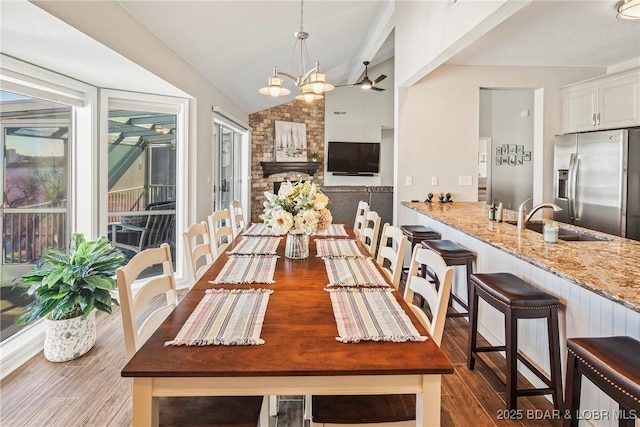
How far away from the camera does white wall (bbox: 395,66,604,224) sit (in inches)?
184

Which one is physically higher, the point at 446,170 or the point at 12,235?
the point at 446,170

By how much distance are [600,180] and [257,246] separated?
3.80 m

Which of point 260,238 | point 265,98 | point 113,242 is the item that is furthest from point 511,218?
point 265,98

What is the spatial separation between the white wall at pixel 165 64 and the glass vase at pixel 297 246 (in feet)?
5.54

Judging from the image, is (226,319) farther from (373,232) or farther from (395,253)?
(373,232)

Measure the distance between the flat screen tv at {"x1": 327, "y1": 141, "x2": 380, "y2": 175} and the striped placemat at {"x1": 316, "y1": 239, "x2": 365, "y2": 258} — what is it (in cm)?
655

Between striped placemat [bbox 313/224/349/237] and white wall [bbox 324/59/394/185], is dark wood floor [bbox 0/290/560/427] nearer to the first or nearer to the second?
striped placemat [bbox 313/224/349/237]

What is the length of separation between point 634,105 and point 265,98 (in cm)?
559

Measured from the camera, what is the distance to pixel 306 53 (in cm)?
571

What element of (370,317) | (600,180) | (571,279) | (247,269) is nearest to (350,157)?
(600,180)

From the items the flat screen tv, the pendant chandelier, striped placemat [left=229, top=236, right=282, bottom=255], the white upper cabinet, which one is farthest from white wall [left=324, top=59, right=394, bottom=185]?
striped placemat [left=229, top=236, right=282, bottom=255]

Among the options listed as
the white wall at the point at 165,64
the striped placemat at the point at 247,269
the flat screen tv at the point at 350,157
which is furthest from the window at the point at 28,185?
the flat screen tv at the point at 350,157

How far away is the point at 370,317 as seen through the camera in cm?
140

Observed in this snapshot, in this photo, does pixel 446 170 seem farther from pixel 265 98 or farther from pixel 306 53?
pixel 265 98
